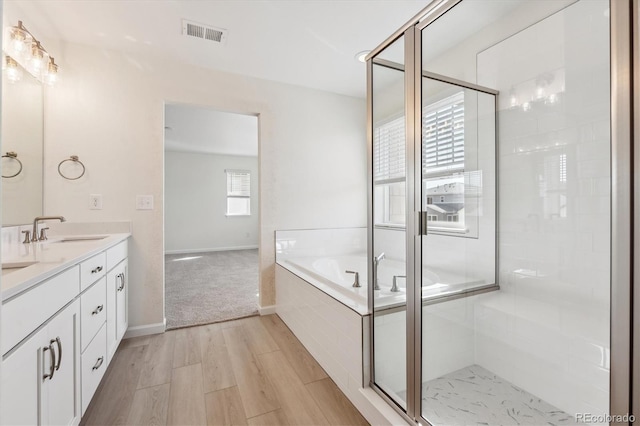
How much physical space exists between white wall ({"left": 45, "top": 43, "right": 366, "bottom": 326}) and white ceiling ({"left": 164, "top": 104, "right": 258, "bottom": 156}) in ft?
3.00

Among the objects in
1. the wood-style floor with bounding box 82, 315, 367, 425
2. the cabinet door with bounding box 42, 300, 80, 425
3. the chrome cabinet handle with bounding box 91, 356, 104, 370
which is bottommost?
the wood-style floor with bounding box 82, 315, 367, 425

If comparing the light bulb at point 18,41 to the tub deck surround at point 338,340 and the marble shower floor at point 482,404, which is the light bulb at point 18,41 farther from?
the marble shower floor at point 482,404

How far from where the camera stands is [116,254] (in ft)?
7.07

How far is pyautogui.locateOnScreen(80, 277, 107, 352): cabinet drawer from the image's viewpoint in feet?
4.94

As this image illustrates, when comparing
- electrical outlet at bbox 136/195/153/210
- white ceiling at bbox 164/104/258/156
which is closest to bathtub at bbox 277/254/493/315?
electrical outlet at bbox 136/195/153/210

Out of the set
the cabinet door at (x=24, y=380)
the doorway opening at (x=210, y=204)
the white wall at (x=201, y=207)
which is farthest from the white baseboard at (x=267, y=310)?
the white wall at (x=201, y=207)

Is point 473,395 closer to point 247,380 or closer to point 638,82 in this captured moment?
point 247,380

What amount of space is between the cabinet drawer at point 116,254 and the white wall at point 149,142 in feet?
0.69

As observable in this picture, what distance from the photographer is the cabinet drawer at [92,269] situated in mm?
1512

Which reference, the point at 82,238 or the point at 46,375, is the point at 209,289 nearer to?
the point at 82,238

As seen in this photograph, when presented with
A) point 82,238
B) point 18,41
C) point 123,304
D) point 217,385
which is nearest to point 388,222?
point 217,385

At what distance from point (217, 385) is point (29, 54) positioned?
2441 millimetres

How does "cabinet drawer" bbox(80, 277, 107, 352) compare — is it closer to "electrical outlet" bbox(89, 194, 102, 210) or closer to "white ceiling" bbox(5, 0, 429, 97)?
"electrical outlet" bbox(89, 194, 102, 210)

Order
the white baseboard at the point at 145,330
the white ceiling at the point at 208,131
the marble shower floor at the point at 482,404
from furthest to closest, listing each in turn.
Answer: the white ceiling at the point at 208,131
the white baseboard at the point at 145,330
the marble shower floor at the point at 482,404
